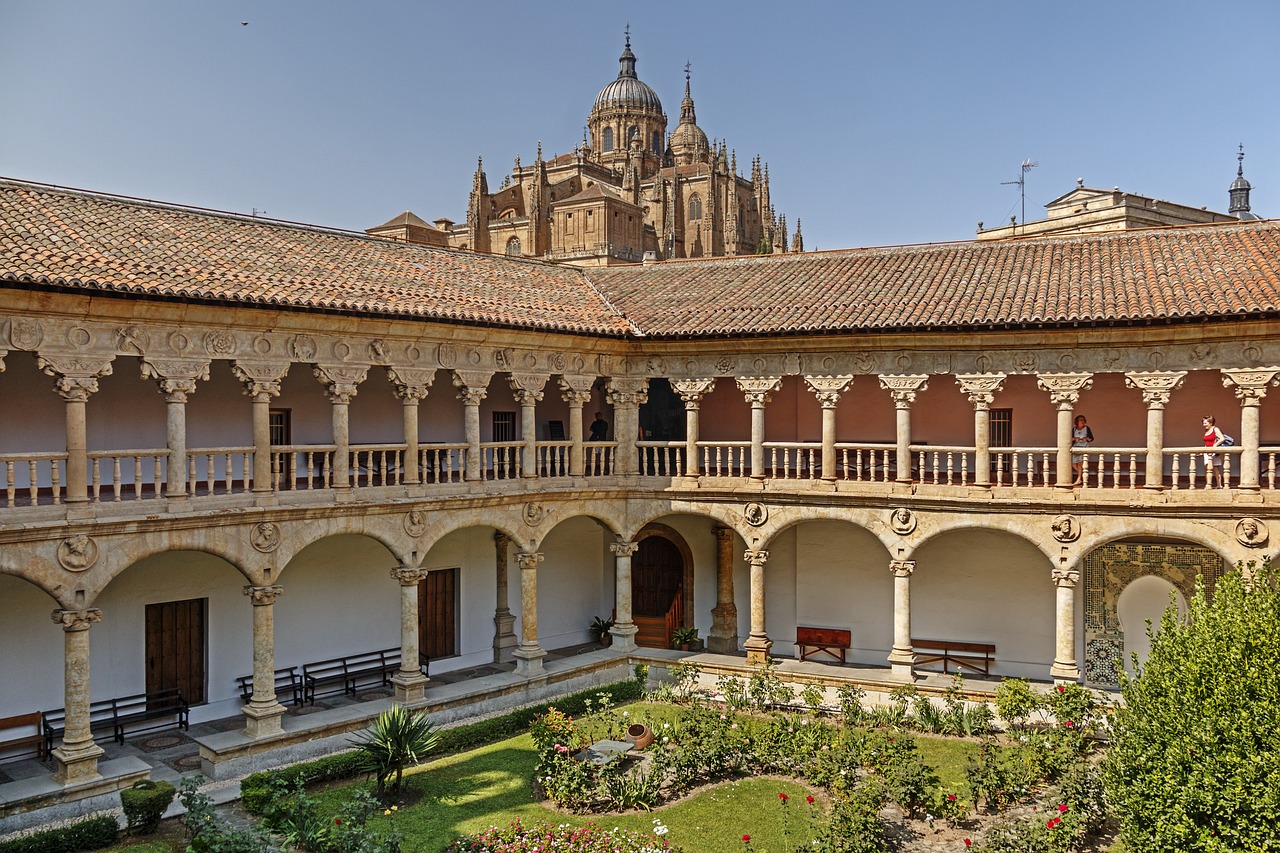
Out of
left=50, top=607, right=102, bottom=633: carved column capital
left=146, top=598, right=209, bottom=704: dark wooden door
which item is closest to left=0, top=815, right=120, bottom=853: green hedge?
left=50, top=607, right=102, bottom=633: carved column capital

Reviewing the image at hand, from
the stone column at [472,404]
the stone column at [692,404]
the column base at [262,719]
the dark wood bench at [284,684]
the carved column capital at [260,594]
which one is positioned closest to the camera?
the column base at [262,719]

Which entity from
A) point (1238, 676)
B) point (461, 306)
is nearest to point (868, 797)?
point (1238, 676)

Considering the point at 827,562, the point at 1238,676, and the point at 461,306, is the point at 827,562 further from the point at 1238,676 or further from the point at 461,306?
the point at 1238,676

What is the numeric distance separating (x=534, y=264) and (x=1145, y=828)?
17581 mm

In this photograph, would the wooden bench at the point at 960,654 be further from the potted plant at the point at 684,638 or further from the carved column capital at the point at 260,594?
the carved column capital at the point at 260,594

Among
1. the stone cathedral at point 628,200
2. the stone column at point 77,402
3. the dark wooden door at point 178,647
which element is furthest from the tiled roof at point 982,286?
the stone cathedral at point 628,200

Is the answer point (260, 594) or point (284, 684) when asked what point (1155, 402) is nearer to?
point (260, 594)

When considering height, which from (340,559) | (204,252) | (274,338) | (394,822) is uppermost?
(204,252)

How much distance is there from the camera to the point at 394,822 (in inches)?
542

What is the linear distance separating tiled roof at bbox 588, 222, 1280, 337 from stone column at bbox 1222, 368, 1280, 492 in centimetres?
129

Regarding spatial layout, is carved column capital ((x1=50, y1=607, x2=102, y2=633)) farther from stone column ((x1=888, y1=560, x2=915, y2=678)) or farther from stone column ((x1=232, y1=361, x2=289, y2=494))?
stone column ((x1=888, y1=560, x2=915, y2=678))

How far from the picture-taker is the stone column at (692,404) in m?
20.6

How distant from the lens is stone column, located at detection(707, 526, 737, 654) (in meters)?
22.8

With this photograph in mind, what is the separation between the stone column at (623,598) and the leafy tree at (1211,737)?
453 inches
